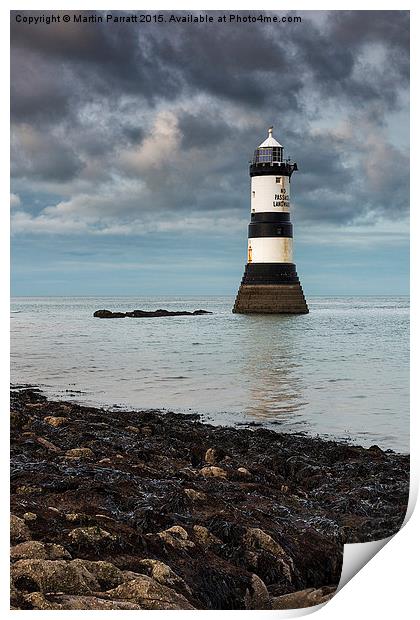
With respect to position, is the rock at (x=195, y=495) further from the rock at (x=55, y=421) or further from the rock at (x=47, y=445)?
the rock at (x=55, y=421)

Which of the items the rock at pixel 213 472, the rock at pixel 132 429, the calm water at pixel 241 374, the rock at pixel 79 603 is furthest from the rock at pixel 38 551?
the calm water at pixel 241 374

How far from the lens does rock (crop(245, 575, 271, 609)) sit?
7.63ft

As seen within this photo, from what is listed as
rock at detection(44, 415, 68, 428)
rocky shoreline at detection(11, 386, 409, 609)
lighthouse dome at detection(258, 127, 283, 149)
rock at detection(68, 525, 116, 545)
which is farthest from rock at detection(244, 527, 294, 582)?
lighthouse dome at detection(258, 127, 283, 149)

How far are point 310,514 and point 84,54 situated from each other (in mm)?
2835

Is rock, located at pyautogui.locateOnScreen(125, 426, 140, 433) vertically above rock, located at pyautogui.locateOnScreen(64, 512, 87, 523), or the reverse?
rock, located at pyautogui.locateOnScreen(125, 426, 140, 433)

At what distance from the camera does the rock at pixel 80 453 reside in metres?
3.05

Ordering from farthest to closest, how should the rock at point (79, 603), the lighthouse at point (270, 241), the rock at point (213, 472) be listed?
the lighthouse at point (270, 241) → the rock at point (213, 472) → the rock at point (79, 603)

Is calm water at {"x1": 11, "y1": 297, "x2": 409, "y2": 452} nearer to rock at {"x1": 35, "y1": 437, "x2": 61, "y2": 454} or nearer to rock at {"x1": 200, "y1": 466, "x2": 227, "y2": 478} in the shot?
rock at {"x1": 200, "y1": 466, "x2": 227, "y2": 478}

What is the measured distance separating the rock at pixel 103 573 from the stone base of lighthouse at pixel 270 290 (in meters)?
11.7

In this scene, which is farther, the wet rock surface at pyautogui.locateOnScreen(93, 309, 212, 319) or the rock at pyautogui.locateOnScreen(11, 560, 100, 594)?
the wet rock surface at pyautogui.locateOnScreen(93, 309, 212, 319)

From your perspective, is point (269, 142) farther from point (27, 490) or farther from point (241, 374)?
point (27, 490)

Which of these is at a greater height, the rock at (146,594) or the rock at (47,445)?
the rock at (47,445)
